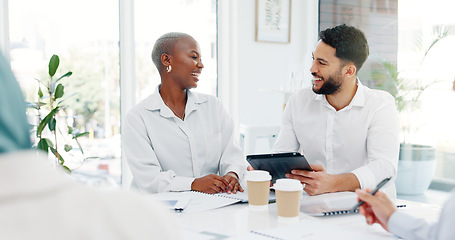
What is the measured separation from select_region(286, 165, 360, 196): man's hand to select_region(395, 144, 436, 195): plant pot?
2.24 meters

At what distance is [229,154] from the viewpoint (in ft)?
7.56

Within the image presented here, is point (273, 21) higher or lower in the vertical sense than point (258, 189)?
higher

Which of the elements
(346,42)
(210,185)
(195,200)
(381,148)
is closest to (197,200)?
(195,200)

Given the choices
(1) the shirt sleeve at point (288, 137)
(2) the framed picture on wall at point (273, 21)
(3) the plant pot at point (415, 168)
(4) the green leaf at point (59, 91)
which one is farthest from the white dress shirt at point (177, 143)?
(2) the framed picture on wall at point (273, 21)

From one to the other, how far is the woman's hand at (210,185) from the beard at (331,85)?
734 mm

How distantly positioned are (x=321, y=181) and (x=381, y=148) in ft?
1.50

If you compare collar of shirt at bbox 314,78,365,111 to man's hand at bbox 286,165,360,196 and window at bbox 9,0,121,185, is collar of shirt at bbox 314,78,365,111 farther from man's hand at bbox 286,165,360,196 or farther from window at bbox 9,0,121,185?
window at bbox 9,0,121,185

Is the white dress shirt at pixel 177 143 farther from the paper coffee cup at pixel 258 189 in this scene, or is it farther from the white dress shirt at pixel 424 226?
the white dress shirt at pixel 424 226

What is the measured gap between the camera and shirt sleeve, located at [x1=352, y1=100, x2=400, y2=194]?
1931 mm

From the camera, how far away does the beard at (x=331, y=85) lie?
2291mm

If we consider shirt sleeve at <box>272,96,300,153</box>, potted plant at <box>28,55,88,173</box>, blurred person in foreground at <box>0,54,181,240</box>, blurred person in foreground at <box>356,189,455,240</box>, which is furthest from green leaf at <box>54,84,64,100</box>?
blurred person in foreground at <box>0,54,181,240</box>

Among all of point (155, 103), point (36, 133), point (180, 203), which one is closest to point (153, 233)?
point (180, 203)

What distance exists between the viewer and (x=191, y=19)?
4.32 meters

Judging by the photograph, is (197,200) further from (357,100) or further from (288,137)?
(357,100)
